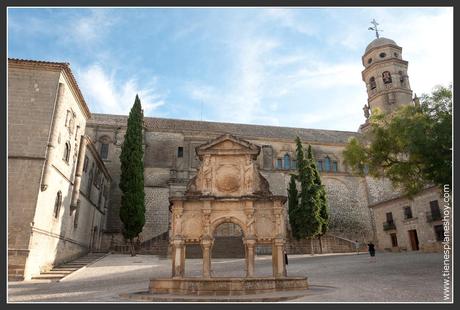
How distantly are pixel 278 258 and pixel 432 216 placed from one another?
65.5ft

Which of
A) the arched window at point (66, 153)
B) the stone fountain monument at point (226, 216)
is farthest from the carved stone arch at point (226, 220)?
the arched window at point (66, 153)

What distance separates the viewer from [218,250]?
2630cm

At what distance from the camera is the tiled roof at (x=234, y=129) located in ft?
127

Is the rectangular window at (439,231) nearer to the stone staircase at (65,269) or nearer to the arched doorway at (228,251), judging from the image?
the arched doorway at (228,251)

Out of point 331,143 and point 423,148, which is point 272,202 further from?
point 331,143

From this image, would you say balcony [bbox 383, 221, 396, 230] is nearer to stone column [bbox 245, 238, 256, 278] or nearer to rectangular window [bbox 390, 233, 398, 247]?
rectangular window [bbox 390, 233, 398, 247]

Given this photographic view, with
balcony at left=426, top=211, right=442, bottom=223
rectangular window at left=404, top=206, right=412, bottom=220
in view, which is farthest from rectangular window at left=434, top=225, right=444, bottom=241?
rectangular window at left=404, top=206, right=412, bottom=220

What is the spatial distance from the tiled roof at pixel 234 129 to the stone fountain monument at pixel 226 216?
25.9 meters

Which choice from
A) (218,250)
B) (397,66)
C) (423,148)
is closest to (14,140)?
(218,250)

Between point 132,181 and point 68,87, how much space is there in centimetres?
968

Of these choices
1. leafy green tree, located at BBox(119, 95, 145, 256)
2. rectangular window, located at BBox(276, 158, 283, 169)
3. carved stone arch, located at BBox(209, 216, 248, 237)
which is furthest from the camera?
rectangular window, located at BBox(276, 158, 283, 169)

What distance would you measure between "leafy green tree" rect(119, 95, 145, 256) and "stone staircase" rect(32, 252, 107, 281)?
334cm

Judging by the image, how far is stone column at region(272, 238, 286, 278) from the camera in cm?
1217

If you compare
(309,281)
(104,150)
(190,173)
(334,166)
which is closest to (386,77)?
(334,166)
